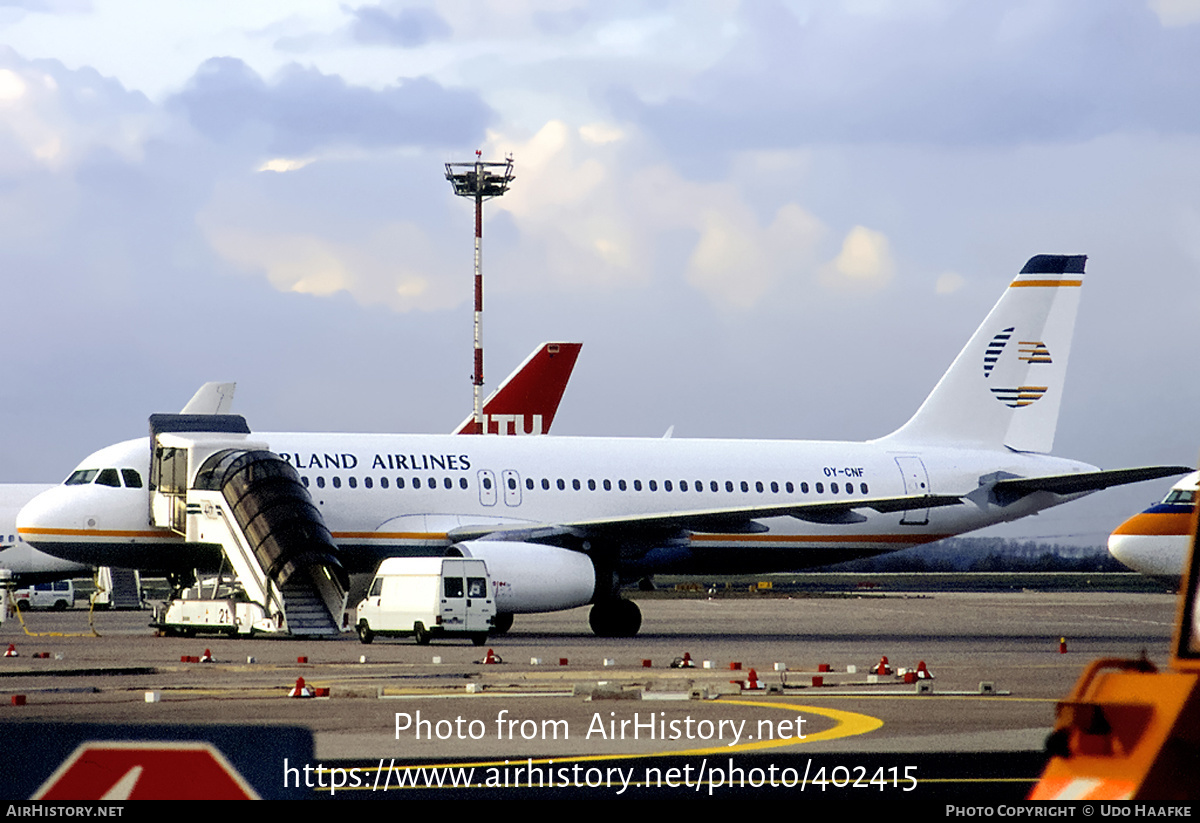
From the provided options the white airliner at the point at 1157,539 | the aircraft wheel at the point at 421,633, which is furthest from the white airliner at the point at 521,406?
the white airliner at the point at 1157,539

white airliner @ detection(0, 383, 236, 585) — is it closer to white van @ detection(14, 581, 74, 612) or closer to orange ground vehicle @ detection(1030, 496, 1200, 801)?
white van @ detection(14, 581, 74, 612)

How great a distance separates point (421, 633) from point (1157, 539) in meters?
13.4

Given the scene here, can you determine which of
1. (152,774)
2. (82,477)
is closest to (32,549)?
(82,477)

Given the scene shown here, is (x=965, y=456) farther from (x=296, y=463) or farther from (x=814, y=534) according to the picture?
(x=296, y=463)

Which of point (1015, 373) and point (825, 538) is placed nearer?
point (825, 538)

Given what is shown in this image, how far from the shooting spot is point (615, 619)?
35.8 metres

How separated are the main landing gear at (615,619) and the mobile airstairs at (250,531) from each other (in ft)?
18.5

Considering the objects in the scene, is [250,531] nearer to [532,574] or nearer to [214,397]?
[532,574]

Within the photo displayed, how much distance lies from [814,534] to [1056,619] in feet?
35.3

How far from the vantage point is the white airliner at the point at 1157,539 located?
29.2 metres

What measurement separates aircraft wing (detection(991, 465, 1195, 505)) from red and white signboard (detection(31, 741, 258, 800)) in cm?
3273

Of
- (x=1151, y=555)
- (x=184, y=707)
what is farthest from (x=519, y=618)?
(x=184, y=707)

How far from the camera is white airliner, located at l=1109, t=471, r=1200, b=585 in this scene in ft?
95.8

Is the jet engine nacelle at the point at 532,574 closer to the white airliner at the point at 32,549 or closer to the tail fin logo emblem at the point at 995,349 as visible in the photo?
the tail fin logo emblem at the point at 995,349
